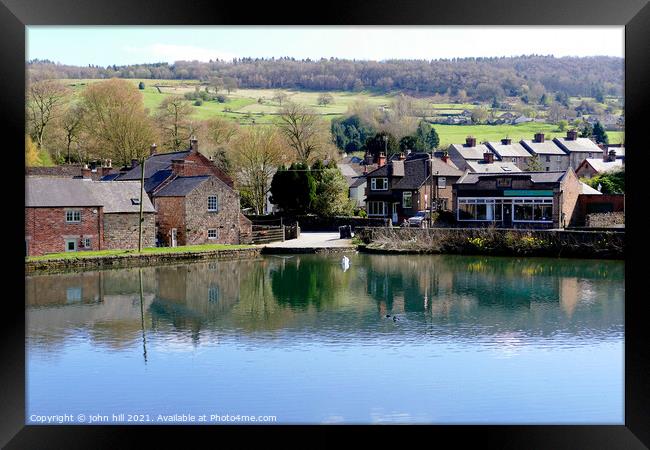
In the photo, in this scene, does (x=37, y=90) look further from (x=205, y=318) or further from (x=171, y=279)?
(x=205, y=318)

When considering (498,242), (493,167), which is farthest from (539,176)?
(493,167)

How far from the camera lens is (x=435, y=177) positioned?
1262 inches

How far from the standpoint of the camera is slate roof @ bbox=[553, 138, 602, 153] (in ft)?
136

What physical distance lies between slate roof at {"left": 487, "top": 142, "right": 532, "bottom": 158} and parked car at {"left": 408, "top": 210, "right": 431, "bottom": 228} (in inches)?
460

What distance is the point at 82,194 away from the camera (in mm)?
21609

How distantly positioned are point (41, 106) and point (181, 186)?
1127 centimetres

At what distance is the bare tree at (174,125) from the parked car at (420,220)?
1174cm

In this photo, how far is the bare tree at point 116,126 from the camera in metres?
33.0

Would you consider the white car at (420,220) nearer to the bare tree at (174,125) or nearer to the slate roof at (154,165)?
Result: the slate roof at (154,165)

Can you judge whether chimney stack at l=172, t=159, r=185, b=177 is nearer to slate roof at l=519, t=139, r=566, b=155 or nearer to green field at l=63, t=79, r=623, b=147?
green field at l=63, t=79, r=623, b=147

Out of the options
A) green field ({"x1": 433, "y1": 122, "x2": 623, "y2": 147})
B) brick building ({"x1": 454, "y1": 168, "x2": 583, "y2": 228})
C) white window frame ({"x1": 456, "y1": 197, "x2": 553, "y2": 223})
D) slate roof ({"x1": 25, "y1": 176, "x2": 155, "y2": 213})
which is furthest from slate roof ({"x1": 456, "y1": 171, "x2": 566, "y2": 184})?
green field ({"x1": 433, "y1": 122, "x2": 623, "y2": 147})

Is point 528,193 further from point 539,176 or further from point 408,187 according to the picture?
point 408,187

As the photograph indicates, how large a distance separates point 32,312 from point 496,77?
47537mm
